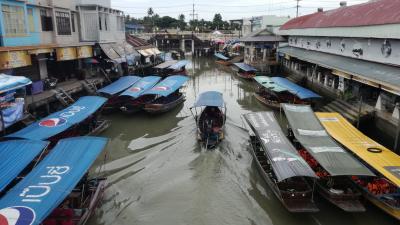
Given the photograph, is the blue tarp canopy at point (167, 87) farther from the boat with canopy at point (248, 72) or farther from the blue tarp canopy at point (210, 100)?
the boat with canopy at point (248, 72)

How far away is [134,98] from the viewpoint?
23.8 metres

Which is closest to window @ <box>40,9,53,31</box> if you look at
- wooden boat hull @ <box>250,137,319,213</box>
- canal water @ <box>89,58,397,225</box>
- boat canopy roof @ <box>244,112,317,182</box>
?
canal water @ <box>89,58,397,225</box>

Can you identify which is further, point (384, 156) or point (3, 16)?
point (3, 16)

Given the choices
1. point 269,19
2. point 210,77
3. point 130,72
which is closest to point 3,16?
point 130,72

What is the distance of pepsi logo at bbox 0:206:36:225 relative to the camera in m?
8.11

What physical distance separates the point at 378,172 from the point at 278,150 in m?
Answer: 3.63

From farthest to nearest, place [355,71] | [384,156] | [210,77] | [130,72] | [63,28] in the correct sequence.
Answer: [210,77] → [130,72] → [63,28] → [355,71] → [384,156]

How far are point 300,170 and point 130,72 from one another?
2619 cm

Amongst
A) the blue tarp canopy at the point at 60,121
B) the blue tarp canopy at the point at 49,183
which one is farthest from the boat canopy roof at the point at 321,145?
the blue tarp canopy at the point at 60,121

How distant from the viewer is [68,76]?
27.7 m

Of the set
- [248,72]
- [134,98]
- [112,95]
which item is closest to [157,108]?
[134,98]

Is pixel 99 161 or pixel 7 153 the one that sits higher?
pixel 7 153

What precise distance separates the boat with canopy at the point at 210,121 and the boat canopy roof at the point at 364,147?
5.41 meters

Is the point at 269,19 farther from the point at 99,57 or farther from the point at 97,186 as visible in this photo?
the point at 97,186
